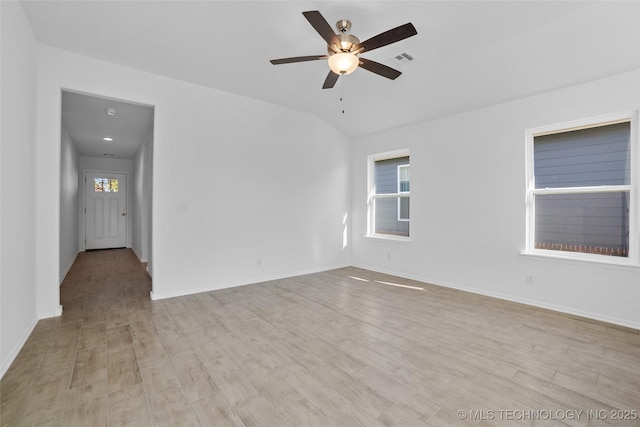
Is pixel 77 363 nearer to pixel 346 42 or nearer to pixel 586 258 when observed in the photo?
pixel 346 42

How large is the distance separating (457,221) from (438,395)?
2993 millimetres

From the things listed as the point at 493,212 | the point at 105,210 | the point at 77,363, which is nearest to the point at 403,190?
the point at 493,212

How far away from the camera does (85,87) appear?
3246 mm

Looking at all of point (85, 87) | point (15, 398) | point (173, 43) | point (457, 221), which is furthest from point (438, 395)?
point (85, 87)

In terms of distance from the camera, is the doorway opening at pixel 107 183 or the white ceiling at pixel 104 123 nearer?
the white ceiling at pixel 104 123

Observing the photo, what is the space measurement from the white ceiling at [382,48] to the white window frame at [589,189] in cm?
48

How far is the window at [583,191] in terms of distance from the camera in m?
3.06

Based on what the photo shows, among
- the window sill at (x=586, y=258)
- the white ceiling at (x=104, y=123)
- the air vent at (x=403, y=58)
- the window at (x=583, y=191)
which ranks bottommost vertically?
the window sill at (x=586, y=258)

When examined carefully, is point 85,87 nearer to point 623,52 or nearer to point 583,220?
point 623,52

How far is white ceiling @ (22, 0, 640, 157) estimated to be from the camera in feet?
8.20

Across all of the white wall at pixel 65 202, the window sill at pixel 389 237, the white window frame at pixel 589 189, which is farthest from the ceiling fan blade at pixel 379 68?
the white wall at pixel 65 202

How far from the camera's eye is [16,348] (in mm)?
2266

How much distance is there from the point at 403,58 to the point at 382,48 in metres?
0.32

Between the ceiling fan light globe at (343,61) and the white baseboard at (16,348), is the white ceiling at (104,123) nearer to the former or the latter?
the white baseboard at (16,348)
